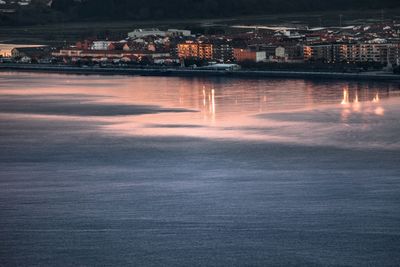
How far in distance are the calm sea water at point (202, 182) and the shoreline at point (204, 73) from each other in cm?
273

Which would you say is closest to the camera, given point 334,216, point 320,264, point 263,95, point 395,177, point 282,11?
point 320,264

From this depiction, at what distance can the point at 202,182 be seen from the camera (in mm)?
6879

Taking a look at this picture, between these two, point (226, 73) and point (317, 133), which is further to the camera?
point (226, 73)

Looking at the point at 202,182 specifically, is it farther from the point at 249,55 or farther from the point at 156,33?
the point at 156,33

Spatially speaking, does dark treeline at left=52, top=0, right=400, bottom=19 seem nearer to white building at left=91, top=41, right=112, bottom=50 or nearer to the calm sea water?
white building at left=91, top=41, right=112, bottom=50

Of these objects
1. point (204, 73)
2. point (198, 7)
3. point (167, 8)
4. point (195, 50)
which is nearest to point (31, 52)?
point (195, 50)

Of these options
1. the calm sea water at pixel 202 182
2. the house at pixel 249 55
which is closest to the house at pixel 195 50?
the house at pixel 249 55

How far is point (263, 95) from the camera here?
39.8ft

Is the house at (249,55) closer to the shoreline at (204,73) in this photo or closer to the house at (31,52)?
A: the shoreline at (204,73)

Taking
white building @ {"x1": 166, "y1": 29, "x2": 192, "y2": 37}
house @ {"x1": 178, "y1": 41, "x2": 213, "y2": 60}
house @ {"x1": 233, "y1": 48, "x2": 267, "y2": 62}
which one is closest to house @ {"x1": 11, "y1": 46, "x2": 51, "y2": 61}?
white building @ {"x1": 166, "y1": 29, "x2": 192, "y2": 37}

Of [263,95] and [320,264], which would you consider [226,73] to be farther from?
[320,264]

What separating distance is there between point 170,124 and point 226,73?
19.8ft

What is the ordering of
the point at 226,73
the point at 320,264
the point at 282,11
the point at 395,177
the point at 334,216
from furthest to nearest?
the point at 282,11
the point at 226,73
the point at 395,177
the point at 334,216
the point at 320,264

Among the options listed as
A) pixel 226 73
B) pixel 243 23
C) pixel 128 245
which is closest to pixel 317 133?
pixel 128 245
